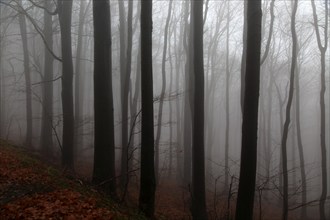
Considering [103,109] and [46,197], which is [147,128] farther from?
[46,197]

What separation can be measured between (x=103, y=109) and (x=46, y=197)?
9.80ft

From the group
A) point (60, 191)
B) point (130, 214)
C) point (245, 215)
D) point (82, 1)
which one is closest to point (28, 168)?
point (60, 191)

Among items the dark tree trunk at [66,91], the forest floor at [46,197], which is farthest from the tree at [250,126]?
the dark tree trunk at [66,91]

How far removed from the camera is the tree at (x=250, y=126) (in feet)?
26.9

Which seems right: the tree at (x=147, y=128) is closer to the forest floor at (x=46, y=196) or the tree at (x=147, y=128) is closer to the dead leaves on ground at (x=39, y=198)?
the forest floor at (x=46, y=196)

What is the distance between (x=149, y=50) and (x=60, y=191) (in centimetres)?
369

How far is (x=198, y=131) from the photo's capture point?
1084 centimetres

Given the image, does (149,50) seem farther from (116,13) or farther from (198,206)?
(116,13)

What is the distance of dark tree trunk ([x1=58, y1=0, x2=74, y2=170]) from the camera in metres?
12.6

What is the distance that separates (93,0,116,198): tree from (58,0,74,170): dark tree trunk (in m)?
3.21

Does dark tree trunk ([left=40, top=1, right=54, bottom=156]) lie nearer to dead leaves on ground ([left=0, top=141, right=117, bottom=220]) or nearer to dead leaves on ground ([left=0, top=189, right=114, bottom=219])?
dead leaves on ground ([left=0, top=141, right=117, bottom=220])

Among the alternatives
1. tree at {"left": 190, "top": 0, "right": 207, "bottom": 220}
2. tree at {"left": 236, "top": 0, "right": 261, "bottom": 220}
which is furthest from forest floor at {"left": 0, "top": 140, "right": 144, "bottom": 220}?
tree at {"left": 190, "top": 0, "right": 207, "bottom": 220}

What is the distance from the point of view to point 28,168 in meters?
9.33

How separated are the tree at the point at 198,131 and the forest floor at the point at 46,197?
2.95m
